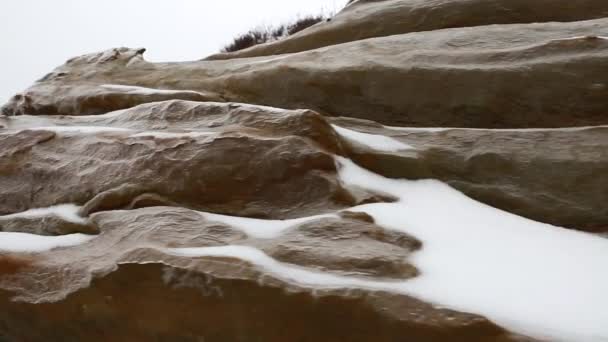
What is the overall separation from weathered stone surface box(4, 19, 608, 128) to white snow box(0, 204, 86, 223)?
5.08 feet

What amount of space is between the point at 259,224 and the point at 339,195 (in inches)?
18.4

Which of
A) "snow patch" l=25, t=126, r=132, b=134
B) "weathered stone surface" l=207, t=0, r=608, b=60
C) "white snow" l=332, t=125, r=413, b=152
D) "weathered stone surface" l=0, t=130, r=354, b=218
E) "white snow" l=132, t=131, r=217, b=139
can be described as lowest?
"weathered stone surface" l=0, t=130, r=354, b=218

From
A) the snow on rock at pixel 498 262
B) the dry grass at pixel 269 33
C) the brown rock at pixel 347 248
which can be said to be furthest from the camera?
the dry grass at pixel 269 33

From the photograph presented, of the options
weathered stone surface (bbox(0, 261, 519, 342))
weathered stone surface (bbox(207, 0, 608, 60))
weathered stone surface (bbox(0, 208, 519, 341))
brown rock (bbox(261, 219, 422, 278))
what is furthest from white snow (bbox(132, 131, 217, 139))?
weathered stone surface (bbox(207, 0, 608, 60))

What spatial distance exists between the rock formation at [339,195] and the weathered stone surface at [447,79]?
0.01m

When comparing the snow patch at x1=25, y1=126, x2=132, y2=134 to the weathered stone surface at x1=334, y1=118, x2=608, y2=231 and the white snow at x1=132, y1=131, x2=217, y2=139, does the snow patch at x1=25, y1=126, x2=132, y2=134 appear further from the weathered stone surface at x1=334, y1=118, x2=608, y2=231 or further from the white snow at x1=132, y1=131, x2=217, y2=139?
the weathered stone surface at x1=334, y1=118, x2=608, y2=231

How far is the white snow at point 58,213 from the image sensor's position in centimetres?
381

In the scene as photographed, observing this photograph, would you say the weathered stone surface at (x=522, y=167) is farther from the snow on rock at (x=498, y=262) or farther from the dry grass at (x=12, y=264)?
the dry grass at (x=12, y=264)

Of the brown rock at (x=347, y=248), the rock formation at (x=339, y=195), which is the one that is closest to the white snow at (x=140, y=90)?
the rock formation at (x=339, y=195)

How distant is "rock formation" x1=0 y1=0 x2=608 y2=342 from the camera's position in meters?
2.68

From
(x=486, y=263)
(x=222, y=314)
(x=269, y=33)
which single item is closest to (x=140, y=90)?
(x=222, y=314)

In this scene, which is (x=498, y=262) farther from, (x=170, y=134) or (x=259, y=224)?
(x=170, y=134)

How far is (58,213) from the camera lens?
3.90 meters

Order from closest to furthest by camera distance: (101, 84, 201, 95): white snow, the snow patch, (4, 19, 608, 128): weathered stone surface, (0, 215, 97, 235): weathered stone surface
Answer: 1. (0, 215, 97, 235): weathered stone surface
2. (4, 19, 608, 128): weathered stone surface
3. the snow patch
4. (101, 84, 201, 95): white snow
